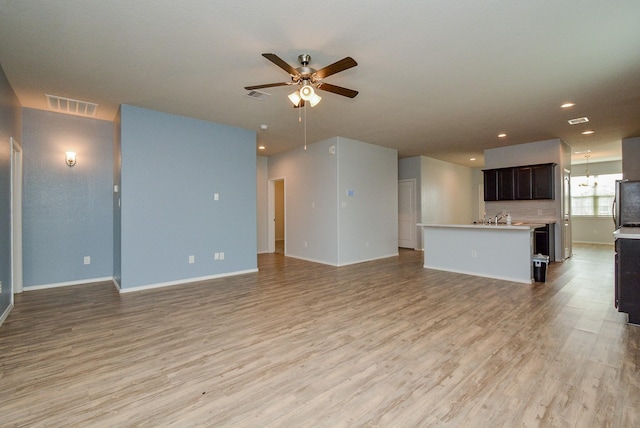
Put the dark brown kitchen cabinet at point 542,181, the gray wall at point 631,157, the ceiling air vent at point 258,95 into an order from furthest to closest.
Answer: the gray wall at point 631,157, the dark brown kitchen cabinet at point 542,181, the ceiling air vent at point 258,95

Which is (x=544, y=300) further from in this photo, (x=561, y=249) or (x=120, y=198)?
(x=120, y=198)

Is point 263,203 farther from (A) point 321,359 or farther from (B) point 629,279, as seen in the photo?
(B) point 629,279

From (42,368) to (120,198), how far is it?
8.72ft

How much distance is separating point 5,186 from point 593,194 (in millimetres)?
14086

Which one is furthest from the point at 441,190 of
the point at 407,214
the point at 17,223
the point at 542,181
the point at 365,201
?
the point at 17,223

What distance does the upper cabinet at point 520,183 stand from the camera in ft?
21.1

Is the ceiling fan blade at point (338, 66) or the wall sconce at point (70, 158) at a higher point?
the ceiling fan blade at point (338, 66)

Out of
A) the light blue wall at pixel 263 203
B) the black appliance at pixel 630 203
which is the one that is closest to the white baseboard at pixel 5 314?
the light blue wall at pixel 263 203

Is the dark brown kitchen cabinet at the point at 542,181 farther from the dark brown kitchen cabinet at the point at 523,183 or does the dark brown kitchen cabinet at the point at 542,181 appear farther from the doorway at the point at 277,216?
the doorway at the point at 277,216

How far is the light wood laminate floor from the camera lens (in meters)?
1.76

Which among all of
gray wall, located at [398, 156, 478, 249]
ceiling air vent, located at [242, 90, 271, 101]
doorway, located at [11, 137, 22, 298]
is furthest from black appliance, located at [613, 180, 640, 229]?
doorway, located at [11, 137, 22, 298]

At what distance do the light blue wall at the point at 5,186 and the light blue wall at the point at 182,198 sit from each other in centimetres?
114

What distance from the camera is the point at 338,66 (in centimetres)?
263

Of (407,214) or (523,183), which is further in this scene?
(407,214)
